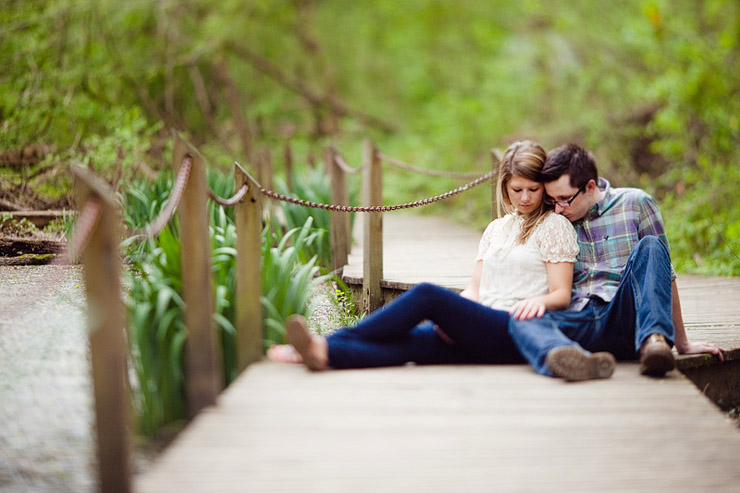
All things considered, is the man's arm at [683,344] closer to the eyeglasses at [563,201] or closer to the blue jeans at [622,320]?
the blue jeans at [622,320]

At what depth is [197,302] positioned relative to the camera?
2.95m

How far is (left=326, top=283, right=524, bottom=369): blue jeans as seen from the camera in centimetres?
338

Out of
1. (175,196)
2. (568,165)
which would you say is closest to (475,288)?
(568,165)

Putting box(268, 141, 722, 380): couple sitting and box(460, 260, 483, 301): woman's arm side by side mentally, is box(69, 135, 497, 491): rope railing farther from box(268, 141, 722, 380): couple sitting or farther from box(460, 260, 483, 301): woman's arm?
box(460, 260, 483, 301): woman's arm

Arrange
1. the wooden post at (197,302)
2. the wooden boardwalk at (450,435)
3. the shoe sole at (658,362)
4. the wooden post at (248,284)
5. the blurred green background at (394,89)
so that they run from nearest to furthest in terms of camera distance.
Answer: the wooden boardwalk at (450,435) → the wooden post at (197,302) → the shoe sole at (658,362) → the wooden post at (248,284) → the blurred green background at (394,89)

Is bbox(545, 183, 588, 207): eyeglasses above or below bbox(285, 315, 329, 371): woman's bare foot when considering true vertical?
above

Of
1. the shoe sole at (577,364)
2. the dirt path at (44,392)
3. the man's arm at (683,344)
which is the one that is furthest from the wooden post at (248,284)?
the man's arm at (683,344)

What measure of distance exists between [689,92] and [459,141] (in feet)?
17.8

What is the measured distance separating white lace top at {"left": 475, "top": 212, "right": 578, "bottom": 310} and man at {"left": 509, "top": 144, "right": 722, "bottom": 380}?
0.51 feet

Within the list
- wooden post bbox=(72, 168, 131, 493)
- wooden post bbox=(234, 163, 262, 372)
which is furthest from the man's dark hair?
wooden post bbox=(72, 168, 131, 493)

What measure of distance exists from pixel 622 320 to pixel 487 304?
0.60 metres

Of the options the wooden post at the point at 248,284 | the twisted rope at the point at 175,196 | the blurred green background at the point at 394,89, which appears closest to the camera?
the twisted rope at the point at 175,196

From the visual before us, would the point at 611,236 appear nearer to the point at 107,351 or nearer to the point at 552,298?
the point at 552,298

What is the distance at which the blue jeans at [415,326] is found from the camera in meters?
3.38
